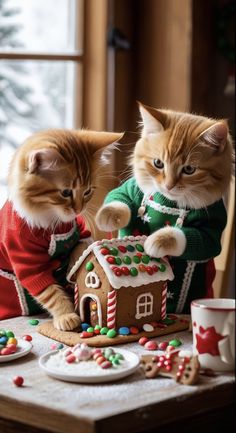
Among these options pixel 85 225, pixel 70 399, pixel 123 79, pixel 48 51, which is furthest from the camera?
pixel 123 79

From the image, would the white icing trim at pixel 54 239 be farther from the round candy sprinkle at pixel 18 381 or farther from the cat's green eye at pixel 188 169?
the round candy sprinkle at pixel 18 381

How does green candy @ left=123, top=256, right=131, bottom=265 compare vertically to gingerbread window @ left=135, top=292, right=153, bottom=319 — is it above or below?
above

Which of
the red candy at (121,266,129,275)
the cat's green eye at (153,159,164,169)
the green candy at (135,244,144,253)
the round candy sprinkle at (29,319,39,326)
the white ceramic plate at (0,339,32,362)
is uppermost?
the cat's green eye at (153,159,164,169)

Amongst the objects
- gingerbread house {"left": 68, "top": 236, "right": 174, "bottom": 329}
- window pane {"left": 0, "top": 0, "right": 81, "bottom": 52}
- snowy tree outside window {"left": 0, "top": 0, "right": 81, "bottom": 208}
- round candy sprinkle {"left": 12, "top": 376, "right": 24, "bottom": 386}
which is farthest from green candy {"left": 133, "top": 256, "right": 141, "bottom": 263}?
window pane {"left": 0, "top": 0, "right": 81, "bottom": 52}

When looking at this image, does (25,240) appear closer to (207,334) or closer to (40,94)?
(207,334)

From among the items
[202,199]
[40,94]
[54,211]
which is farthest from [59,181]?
[40,94]

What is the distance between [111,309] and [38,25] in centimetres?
136

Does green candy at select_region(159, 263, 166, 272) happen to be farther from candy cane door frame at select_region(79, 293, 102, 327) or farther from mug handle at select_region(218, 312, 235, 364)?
mug handle at select_region(218, 312, 235, 364)

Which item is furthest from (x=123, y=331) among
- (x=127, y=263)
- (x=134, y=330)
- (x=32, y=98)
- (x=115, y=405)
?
(x=32, y=98)

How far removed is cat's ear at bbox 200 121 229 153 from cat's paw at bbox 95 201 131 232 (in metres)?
0.23

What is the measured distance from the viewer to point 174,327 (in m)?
1.43

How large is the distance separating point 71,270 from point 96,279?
95 millimetres

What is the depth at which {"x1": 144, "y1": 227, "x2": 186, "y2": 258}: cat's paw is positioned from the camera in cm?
141

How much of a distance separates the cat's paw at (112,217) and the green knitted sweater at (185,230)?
5 centimetres
